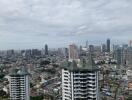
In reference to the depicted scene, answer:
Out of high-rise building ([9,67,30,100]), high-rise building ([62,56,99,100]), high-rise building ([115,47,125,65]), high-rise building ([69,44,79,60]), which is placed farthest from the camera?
high-rise building ([115,47,125,65])

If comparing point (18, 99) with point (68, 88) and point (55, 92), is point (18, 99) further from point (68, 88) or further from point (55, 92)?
point (55, 92)

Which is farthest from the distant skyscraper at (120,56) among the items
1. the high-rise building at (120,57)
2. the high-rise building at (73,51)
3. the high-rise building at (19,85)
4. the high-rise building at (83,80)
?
the high-rise building at (83,80)

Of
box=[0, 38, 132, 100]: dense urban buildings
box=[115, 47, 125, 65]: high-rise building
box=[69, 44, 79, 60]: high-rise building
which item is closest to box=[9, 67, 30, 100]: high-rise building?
box=[0, 38, 132, 100]: dense urban buildings

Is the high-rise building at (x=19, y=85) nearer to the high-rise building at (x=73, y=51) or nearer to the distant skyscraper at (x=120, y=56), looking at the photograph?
the high-rise building at (x=73, y=51)

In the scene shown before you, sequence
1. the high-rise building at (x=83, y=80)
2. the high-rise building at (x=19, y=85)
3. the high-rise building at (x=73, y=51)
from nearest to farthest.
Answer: the high-rise building at (x=83, y=80)
the high-rise building at (x=19, y=85)
the high-rise building at (x=73, y=51)

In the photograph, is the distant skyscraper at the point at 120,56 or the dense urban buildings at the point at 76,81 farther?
the distant skyscraper at the point at 120,56

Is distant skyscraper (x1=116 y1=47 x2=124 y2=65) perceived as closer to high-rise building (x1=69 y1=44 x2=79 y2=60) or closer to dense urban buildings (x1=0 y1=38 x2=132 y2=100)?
dense urban buildings (x1=0 y1=38 x2=132 y2=100)
